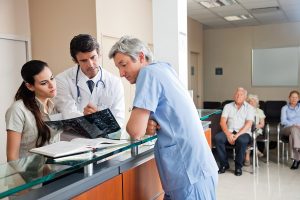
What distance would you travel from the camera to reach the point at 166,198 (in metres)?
1.63

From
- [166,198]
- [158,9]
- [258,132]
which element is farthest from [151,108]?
[258,132]

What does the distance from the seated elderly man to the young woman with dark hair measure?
3.47 m

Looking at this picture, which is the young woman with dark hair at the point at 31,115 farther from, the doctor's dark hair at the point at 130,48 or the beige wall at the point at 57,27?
the beige wall at the point at 57,27

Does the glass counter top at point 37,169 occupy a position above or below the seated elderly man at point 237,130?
above

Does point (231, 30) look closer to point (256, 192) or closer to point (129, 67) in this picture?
point (256, 192)

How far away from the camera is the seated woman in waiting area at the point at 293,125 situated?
4.94 meters

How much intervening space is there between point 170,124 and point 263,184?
3.24 metres

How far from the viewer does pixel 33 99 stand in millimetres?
1795

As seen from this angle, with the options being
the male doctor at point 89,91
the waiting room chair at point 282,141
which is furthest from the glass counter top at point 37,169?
the waiting room chair at point 282,141

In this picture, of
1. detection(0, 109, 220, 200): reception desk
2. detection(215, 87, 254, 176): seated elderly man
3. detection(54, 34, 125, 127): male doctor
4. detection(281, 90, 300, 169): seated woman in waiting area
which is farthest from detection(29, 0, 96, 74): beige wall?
detection(281, 90, 300, 169): seated woman in waiting area

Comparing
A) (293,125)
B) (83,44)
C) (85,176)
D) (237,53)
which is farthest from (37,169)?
(237,53)

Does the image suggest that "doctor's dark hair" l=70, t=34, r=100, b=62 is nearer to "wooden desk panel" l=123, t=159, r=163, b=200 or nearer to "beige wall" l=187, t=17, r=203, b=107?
"wooden desk panel" l=123, t=159, r=163, b=200

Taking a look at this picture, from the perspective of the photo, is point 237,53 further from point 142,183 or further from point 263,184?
point 142,183

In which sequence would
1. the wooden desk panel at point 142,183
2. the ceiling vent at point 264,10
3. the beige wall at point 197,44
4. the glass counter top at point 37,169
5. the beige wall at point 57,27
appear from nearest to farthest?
the glass counter top at point 37,169 < the wooden desk panel at point 142,183 < the beige wall at point 57,27 < the ceiling vent at point 264,10 < the beige wall at point 197,44
